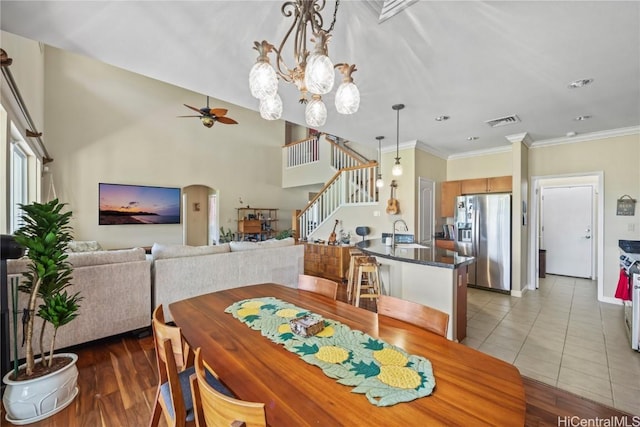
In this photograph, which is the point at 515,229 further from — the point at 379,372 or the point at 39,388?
the point at 39,388

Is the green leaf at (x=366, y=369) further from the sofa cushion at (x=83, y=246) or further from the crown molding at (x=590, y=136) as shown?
the sofa cushion at (x=83, y=246)

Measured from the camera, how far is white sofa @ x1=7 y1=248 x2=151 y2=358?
2.43 metres

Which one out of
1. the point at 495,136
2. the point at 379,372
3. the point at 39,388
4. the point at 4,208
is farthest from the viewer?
the point at 495,136

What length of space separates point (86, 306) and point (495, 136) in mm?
5813

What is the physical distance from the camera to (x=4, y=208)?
7.28 ft

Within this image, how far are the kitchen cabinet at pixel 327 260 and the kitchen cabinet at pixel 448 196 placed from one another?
7.23 ft

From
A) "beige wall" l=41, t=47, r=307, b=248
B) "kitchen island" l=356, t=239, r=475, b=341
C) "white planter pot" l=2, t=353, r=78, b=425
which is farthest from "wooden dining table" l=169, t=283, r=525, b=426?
"beige wall" l=41, t=47, r=307, b=248

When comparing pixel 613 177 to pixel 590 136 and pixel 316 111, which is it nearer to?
pixel 590 136

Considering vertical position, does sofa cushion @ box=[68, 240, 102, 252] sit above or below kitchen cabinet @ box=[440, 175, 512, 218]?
below

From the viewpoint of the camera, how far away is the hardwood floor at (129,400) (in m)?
1.69

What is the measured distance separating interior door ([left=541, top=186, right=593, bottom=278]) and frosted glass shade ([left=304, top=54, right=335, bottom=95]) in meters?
6.71

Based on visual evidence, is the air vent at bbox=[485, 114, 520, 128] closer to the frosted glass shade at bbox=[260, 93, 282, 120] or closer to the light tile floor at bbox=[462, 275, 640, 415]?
the light tile floor at bbox=[462, 275, 640, 415]

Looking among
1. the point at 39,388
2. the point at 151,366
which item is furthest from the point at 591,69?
the point at 39,388

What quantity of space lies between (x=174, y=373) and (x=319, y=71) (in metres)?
1.45
